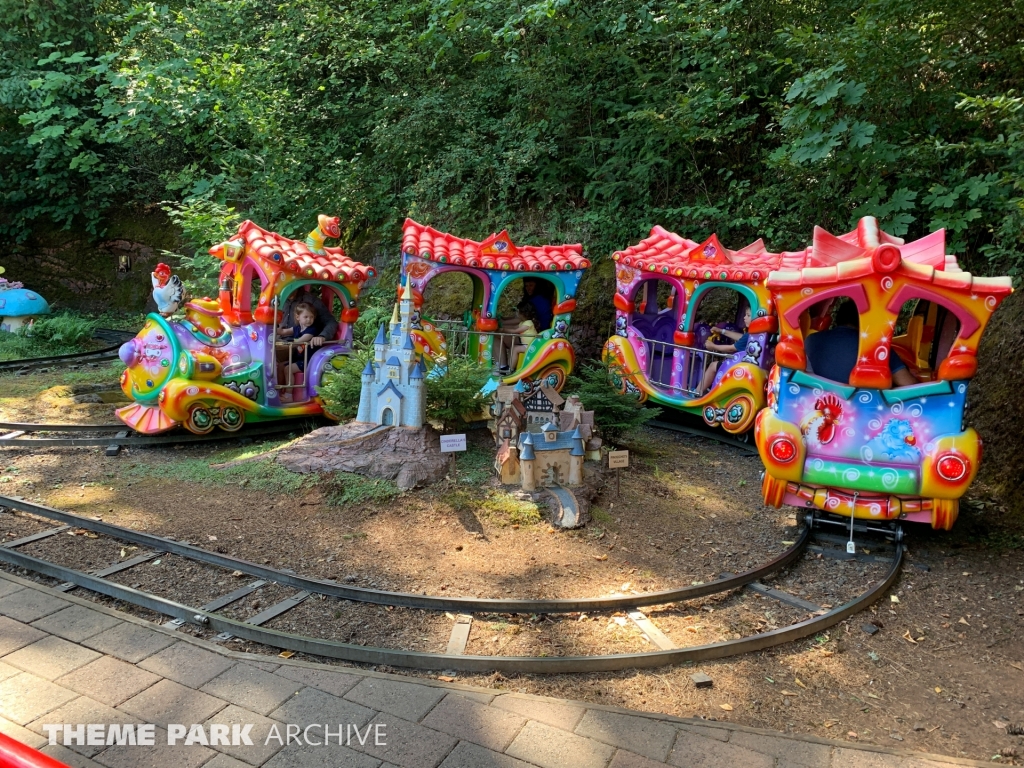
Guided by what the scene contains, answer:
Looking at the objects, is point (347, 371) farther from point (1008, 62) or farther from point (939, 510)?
point (1008, 62)

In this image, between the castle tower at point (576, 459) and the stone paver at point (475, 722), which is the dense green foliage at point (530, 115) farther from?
the stone paver at point (475, 722)

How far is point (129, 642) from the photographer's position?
3.97 metres

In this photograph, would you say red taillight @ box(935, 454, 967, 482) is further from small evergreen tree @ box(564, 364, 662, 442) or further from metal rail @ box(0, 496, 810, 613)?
small evergreen tree @ box(564, 364, 662, 442)

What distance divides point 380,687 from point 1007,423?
21.3 feet

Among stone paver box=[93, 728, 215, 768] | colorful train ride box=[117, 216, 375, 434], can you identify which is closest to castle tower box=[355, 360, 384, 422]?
colorful train ride box=[117, 216, 375, 434]

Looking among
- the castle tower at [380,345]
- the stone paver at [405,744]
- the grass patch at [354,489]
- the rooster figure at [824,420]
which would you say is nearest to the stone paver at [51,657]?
the stone paver at [405,744]

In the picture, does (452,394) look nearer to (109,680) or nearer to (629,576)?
(629,576)

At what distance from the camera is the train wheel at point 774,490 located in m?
5.81

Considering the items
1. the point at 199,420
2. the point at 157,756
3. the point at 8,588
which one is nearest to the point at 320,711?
the point at 157,756

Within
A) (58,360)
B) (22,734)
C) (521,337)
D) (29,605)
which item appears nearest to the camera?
(22,734)

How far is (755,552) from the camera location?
5762 millimetres

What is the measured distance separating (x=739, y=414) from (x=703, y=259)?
1.89 metres

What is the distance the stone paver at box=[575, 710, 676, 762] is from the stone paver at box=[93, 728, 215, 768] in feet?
5.50

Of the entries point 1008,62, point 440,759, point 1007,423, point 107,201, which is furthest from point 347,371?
point 107,201
